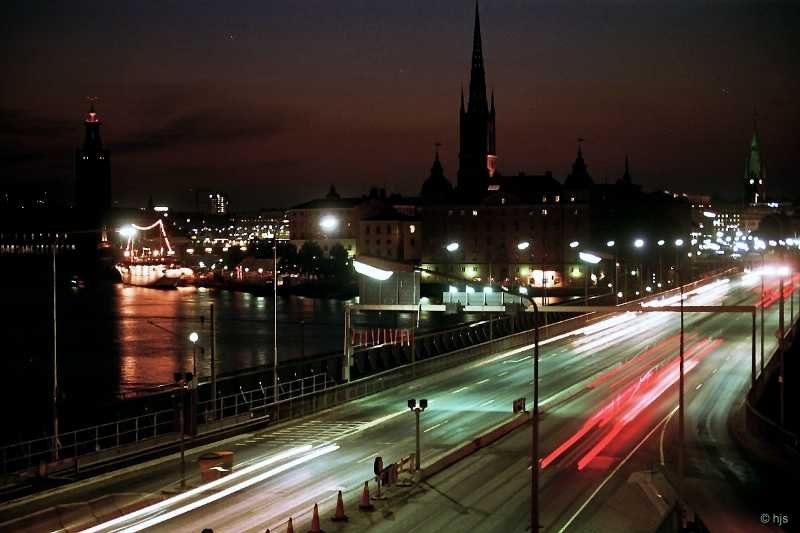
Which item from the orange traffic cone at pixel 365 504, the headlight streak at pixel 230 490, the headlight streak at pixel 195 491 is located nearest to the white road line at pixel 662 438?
the orange traffic cone at pixel 365 504

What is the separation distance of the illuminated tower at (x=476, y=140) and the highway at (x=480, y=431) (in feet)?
248

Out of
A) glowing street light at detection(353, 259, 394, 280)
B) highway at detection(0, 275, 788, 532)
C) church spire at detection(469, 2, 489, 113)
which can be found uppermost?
church spire at detection(469, 2, 489, 113)

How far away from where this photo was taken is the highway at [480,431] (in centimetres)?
1526

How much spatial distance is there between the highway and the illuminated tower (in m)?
75.7

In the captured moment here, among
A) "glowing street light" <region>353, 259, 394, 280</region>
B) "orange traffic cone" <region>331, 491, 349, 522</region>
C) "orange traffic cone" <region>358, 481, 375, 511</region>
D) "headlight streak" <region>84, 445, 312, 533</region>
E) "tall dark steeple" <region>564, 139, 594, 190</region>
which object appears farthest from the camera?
"tall dark steeple" <region>564, 139, 594, 190</region>

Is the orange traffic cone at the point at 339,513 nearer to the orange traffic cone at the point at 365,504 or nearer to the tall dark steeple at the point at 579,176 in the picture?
the orange traffic cone at the point at 365,504

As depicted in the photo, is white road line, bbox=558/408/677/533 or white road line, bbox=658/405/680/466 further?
white road line, bbox=658/405/680/466

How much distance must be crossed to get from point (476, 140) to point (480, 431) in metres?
99.2

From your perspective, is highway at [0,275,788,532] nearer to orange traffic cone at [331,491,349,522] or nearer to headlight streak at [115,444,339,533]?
headlight streak at [115,444,339,533]

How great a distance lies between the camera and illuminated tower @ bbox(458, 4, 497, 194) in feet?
384

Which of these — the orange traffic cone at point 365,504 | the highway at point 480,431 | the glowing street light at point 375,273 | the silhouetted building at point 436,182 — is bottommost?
the highway at point 480,431

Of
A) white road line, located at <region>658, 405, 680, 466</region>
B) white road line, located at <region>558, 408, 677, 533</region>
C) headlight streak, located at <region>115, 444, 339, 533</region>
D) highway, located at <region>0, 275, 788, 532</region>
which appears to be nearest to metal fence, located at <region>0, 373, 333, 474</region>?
highway, located at <region>0, 275, 788, 532</region>

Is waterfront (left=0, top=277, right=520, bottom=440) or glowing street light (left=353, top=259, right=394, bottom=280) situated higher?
glowing street light (left=353, top=259, right=394, bottom=280)

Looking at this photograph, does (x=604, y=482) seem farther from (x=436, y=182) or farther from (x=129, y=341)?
(x=436, y=182)
